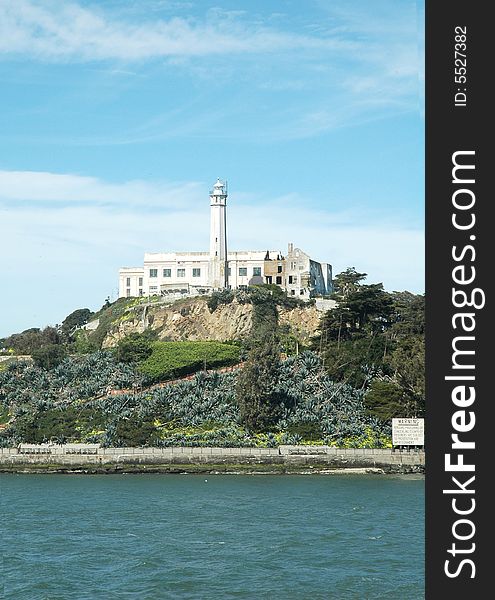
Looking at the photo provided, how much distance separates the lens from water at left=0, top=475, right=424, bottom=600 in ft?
83.8

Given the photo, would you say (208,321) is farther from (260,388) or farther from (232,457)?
(232,457)

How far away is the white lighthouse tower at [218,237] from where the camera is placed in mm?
89812

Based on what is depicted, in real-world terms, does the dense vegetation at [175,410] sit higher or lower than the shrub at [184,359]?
lower

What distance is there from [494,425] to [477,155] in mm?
2557

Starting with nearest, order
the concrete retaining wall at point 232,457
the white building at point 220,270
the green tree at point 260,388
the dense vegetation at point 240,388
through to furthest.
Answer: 1. the concrete retaining wall at point 232,457
2. the dense vegetation at point 240,388
3. the green tree at point 260,388
4. the white building at point 220,270

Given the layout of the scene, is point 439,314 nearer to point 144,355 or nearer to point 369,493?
point 369,493

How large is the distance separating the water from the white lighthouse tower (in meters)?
43.3

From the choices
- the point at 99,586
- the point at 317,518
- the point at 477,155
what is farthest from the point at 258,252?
the point at 477,155

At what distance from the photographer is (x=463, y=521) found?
28.8ft

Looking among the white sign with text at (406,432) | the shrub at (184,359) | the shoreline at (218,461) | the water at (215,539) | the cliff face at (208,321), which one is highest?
the cliff face at (208,321)

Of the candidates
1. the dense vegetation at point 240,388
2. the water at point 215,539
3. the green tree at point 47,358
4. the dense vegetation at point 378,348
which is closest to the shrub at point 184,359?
the dense vegetation at point 240,388

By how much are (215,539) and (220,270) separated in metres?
60.3

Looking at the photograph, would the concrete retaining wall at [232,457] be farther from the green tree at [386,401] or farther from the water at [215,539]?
the water at [215,539]

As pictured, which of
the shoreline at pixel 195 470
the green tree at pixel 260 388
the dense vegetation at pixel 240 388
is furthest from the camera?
the green tree at pixel 260 388
